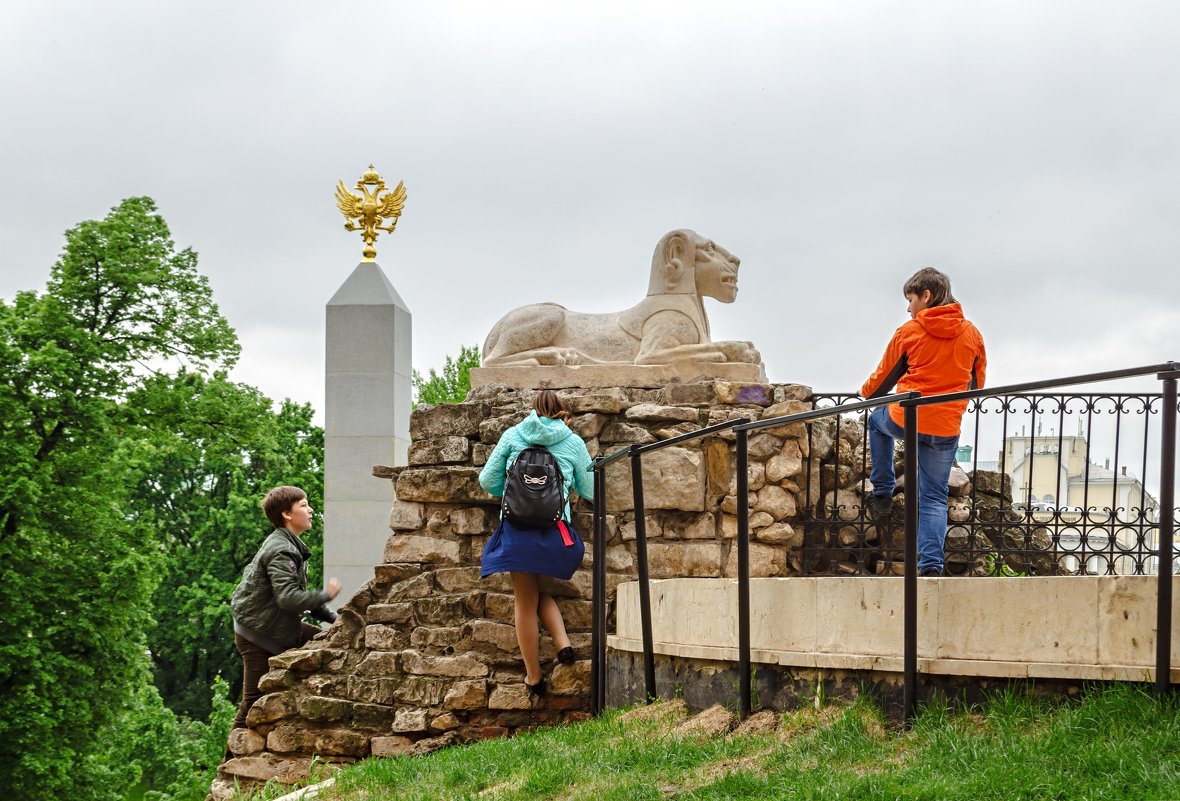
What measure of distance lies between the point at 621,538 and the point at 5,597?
13.7 m

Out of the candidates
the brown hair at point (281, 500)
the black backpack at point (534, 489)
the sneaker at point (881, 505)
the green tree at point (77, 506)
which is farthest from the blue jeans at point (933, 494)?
the green tree at point (77, 506)

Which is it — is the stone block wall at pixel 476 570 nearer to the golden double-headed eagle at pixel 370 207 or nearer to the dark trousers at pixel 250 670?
the dark trousers at pixel 250 670

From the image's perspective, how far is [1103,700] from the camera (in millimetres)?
4566

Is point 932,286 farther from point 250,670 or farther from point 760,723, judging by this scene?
point 250,670

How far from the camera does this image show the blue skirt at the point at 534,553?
8102 millimetres

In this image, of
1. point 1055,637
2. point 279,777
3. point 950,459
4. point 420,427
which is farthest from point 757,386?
point 1055,637

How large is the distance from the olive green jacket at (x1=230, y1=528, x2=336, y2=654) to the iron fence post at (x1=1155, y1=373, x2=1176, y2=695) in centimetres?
525

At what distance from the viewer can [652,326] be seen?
10.5m

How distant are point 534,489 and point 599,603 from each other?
0.75 meters

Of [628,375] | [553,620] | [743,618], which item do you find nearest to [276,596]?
[553,620]

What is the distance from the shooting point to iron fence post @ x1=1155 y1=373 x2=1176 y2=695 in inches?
178

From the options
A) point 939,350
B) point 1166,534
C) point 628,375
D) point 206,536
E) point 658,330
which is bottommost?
point 206,536

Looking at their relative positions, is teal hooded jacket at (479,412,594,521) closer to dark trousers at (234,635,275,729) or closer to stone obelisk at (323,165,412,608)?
dark trousers at (234,635,275,729)

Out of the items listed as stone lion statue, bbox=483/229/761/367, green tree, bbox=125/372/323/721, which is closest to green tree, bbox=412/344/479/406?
green tree, bbox=125/372/323/721
